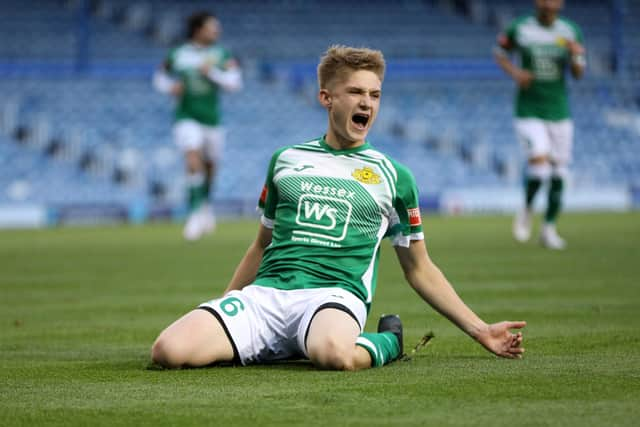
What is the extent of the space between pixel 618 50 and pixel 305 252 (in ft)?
93.1

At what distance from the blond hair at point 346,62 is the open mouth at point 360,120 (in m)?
0.19

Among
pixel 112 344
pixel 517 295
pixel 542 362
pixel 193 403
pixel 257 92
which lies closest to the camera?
pixel 193 403

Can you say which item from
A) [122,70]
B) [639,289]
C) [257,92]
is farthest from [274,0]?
[639,289]

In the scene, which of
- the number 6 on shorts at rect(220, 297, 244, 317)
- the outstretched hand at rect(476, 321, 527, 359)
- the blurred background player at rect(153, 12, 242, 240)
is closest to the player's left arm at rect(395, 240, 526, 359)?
the outstretched hand at rect(476, 321, 527, 359)

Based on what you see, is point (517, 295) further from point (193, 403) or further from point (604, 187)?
point (604, 187)

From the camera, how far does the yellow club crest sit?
18.3 feet

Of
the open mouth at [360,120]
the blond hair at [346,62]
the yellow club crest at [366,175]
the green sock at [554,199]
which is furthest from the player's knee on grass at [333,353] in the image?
the green sock at [554,199]

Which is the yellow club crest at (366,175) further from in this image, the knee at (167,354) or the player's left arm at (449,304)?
the knee at (167,354)

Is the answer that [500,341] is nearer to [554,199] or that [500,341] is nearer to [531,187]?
[554,199]

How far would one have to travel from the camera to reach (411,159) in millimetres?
31406

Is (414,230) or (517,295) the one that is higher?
(414,230)

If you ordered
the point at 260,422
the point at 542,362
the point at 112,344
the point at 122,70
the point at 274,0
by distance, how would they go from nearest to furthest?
the point at 260,422 < the point at 542,362 < the point at 112,344 < the point at 122,70 < the point at 274,0

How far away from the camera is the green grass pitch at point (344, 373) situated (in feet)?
13.2

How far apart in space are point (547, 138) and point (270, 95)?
18.7m
